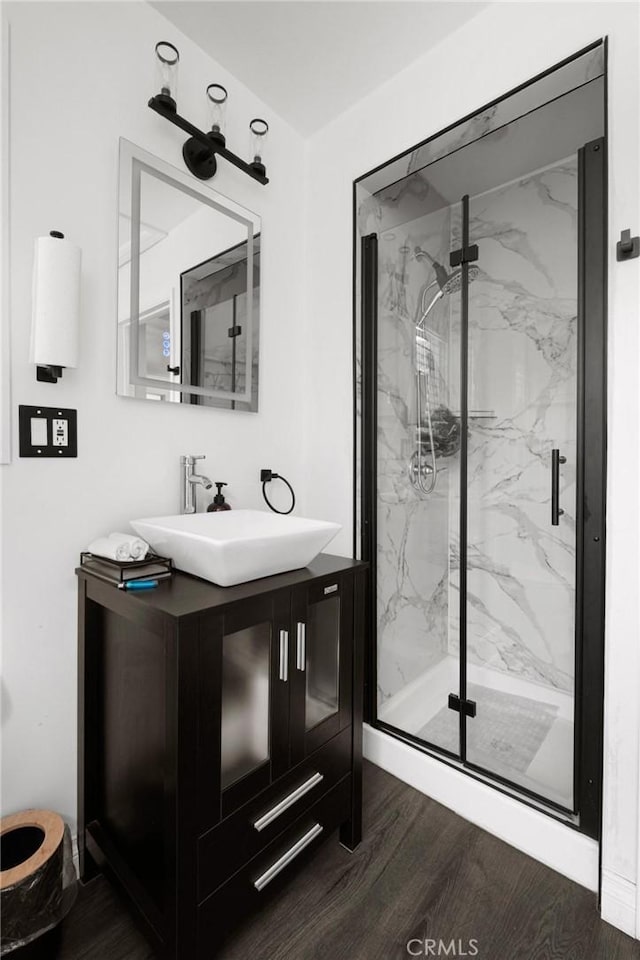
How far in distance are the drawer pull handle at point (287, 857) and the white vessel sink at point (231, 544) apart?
746mm

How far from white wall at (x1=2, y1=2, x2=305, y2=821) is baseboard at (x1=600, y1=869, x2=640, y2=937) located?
5.01ft

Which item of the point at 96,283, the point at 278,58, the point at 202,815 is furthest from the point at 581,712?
the point at 278,58

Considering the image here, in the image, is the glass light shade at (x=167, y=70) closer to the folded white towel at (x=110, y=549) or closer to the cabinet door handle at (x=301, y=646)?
the folded white towel at (x=110, y=549)

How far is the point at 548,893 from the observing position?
1331mm

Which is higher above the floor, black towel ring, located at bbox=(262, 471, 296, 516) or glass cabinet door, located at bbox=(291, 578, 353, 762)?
black towel ring, located at bbox=(262, 471, 296, 516)

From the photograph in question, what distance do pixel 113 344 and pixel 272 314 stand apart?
2.50 feet

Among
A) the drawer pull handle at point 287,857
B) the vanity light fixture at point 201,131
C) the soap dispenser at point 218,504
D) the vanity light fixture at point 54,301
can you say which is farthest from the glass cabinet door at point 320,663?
A: the vanity light fixture at point 201,131

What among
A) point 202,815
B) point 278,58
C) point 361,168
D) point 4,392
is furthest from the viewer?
point 361,168

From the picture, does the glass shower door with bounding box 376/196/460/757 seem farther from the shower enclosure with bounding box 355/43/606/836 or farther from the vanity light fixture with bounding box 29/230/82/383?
the vanity light fixture with bounding box 29/230/82/383

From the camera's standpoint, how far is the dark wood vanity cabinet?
1.01m

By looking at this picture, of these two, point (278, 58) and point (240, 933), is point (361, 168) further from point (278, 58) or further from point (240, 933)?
point (240, 933)

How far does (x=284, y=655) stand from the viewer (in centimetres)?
122

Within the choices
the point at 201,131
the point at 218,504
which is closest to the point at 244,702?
the point at 218,504
